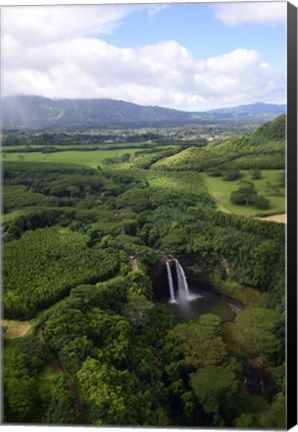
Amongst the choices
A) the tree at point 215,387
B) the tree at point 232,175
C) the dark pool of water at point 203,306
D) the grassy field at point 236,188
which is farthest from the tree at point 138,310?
the tree at point 232,175

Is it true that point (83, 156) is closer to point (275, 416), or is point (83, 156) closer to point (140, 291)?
point (140, 291)

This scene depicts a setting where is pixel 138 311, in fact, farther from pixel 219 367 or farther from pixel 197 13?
pixel 197 13

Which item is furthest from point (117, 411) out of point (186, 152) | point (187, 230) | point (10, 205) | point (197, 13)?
point (197, 13)

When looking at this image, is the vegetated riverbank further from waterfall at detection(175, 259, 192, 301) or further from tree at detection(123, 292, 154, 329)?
waterfall at detection(175, 259, 192, 301)

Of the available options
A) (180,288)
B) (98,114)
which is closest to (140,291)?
(180,288)

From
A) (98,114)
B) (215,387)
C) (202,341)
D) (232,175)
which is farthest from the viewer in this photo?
(98,114)
